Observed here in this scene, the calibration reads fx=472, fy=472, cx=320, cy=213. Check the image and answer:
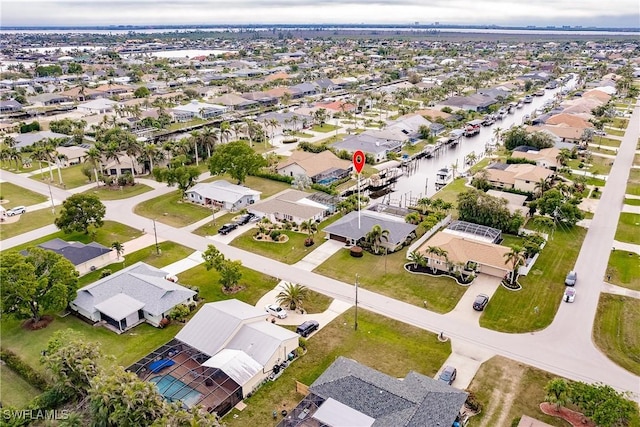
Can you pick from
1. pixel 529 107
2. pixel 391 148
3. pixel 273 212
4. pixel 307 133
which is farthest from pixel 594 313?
pixel 529 107

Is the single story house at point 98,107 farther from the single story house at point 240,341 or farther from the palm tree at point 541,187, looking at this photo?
the palm tree at point 541,187

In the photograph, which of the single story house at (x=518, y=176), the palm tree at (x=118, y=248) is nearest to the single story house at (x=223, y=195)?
the palm tree at (x=118, y=248)

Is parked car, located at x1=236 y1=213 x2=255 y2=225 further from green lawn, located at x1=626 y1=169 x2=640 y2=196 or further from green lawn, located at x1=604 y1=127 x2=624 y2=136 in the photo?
green lawn, located at x1=604 y1=127 x2=624 y2=136

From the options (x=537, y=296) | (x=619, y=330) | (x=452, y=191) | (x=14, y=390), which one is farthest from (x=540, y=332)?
(x=14, y=390)

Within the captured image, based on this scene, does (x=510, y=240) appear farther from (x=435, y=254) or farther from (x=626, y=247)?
(x=626, y=247)

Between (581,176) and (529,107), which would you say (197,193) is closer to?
(581,176)

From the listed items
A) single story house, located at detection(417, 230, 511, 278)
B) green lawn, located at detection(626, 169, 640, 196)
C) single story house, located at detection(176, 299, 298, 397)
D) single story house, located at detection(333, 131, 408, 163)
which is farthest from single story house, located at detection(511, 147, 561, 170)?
single story house, located at detection(176, 299, 298, 397)
